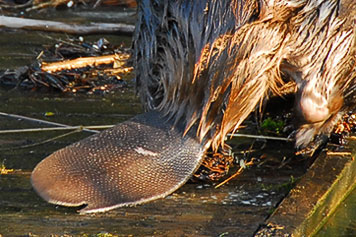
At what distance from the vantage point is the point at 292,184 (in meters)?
3.27

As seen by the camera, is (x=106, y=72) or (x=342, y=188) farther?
(x=106, y=72)

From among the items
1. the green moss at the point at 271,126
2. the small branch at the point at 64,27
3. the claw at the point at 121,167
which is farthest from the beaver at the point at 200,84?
the small branch at the point at 64,27

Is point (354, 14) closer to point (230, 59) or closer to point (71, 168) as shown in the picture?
point (230, 59)

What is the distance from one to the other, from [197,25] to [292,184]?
0.72 meters

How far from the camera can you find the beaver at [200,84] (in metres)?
3.07

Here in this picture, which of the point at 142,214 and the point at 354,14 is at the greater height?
the point at 354,14

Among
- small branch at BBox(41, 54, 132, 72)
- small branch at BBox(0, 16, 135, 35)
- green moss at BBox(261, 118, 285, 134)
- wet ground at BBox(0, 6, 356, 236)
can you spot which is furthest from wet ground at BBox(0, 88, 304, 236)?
small branch at BBox(0, 16, 135, 35)

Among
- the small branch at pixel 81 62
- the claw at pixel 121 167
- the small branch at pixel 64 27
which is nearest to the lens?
the claw at pixel 121 167

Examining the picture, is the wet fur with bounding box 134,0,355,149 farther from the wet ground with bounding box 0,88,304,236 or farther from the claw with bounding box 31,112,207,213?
the wet ground with bounding box 0,88,304,236

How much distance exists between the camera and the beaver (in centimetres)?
307

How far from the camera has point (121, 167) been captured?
3.10 metres

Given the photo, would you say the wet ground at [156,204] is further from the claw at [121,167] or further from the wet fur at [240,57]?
the wet fur at [240,57]

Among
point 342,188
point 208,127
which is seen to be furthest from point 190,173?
point 342,188

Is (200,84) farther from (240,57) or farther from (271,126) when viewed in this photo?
(271,126)
